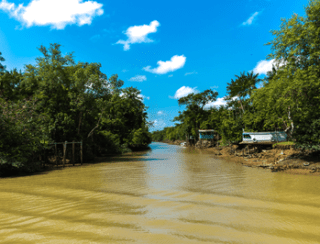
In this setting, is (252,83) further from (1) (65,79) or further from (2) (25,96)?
(2) (25,96)

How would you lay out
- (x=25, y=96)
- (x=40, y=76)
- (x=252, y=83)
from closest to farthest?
1. (x=25, y=96)
2. (x=40, y=76)
3. (x=252, y=83)

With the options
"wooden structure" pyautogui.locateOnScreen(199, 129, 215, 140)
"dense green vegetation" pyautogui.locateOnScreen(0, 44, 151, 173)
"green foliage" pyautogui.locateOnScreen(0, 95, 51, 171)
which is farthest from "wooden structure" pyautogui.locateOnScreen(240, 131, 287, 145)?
"green foliage" pyautogui.locateOnScreen(0, 95, 51, 171)

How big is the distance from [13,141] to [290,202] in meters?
13.5

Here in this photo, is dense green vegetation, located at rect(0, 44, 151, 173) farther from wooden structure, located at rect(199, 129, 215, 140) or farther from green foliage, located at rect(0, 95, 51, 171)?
wooden structure, located at rect(199, 129, 215, 140)

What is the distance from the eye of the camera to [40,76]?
59.4 ft

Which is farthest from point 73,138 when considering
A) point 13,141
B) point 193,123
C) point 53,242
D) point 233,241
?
point 193,123

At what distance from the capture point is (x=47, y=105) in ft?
58.3

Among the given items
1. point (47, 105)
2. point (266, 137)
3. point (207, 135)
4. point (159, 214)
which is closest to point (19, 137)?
point (47, 105)

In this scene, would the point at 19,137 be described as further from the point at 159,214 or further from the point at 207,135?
the point at 207,135

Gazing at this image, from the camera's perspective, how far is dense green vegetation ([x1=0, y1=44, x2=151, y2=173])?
12008 millimetres

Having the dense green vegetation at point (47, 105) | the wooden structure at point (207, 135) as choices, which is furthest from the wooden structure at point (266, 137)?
the wooden structure at point (207, 135)

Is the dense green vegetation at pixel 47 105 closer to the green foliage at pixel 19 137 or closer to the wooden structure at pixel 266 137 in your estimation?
the green foliage at pixel 19 137

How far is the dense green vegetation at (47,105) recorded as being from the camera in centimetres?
1201

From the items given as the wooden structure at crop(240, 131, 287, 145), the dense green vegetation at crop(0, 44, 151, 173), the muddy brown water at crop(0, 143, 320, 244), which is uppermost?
the dense green vegetation at crop(0, 44, 151, 173)
